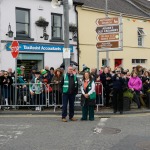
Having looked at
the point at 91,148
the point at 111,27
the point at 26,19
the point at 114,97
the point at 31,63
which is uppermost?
the point at 26,19

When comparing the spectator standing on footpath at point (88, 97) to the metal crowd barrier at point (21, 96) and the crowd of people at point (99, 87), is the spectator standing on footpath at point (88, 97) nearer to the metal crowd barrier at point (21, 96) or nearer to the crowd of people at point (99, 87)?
the crowd of people at point (99, 87)

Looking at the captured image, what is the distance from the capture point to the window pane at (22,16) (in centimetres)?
2090

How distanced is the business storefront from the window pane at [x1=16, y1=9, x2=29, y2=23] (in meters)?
1.56

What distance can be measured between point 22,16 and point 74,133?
42.9 ft

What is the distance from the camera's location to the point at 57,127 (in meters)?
10.6

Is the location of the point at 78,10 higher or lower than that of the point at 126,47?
higher

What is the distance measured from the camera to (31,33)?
69.8 ft

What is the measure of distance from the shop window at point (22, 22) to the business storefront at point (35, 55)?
31.2 inches

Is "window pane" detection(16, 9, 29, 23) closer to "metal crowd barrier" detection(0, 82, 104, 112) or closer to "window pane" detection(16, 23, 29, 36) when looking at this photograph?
"window pane" detection(16, 23, 29, 36)

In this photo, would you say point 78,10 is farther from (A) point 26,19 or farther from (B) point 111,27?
(B) point 111,27

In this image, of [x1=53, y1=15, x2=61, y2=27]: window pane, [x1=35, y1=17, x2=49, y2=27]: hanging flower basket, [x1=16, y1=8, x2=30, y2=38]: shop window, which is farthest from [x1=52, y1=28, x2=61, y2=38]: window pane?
[x1=16, y1=8, x2=30, y2=38]: shop window

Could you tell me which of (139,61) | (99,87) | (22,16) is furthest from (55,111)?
(139,61)

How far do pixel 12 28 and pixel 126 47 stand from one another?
36.1 feet

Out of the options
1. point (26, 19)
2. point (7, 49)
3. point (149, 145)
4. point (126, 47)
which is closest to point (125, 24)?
point (126, 47)
